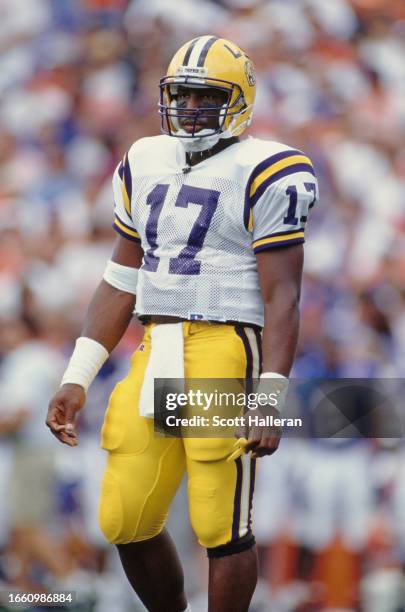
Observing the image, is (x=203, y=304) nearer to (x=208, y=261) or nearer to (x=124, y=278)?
(x=208, y=261)

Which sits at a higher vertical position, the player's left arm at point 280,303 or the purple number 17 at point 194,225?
the purple number 17 at point 194,225

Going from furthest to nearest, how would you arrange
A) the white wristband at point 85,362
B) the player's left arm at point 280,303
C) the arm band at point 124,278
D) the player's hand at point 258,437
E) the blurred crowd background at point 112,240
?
the blurred crowd background at point 112,240, the arm band at point 124,278, the white wristband at point 85,362, the player's left arm at point 280,303, the player's hand at point 258,437

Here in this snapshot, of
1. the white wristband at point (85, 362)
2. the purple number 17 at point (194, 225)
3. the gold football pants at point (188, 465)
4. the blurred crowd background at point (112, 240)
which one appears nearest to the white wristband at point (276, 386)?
the gold football pants at point (188, 465)

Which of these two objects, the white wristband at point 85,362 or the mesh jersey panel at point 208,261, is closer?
the mesh jersey panel at point 208,261

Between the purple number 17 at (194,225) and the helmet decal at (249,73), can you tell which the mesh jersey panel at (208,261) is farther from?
the helmet decal at (249,73)

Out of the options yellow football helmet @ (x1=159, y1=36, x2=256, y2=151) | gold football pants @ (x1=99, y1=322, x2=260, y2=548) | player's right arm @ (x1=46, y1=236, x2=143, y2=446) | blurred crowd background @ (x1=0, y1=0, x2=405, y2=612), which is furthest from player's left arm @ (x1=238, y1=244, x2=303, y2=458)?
blurred crowd background @ (x1=0, y1=0, x2=405, y2=612)

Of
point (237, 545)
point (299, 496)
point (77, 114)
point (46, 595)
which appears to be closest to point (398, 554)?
point (299, 496)

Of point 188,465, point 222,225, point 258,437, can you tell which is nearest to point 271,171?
point 222,225

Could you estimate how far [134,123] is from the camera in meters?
6.29

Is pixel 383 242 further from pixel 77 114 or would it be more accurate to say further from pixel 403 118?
pixel 77 114

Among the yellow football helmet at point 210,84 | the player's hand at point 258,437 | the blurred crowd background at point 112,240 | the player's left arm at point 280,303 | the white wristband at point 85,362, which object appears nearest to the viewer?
the player's hand at point 258,437

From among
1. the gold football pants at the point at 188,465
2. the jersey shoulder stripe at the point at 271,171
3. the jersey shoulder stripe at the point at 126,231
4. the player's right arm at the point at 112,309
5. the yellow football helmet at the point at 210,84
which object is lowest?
the gold football pants at the point at 188,465

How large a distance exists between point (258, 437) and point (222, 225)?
575 mm

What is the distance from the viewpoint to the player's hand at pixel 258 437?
2895mm
